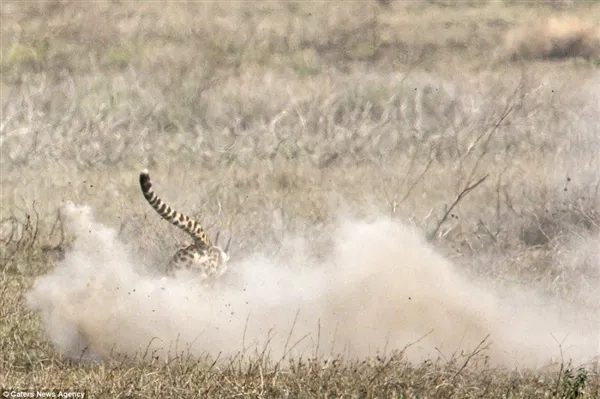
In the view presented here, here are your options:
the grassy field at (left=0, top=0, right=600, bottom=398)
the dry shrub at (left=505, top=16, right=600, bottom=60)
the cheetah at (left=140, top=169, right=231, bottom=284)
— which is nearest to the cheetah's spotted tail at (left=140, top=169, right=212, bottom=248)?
the cheetah at (left=140, top=169, right=231, bottom=284)

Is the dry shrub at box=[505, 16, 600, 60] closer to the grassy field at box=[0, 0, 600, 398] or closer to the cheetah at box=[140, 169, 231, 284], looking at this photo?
the grassy field at box=[0, 0, 600, 398]

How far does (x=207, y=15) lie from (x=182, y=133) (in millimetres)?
4657

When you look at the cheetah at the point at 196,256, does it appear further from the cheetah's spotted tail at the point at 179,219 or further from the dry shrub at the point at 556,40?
the dry shrub at the point at 556,40

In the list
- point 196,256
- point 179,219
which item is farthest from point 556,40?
point 179,219

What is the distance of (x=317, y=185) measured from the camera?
763 inches

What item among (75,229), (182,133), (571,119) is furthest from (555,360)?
(182,133)

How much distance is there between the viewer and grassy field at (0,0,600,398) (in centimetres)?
1101

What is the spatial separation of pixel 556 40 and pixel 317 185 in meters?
5.19

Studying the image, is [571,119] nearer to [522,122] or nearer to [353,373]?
[522,122]

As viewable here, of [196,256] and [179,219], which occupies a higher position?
[179,219]

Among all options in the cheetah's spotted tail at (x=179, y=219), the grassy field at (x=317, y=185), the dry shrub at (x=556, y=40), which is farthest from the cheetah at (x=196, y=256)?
the dry shrub at (x=556, y=40)

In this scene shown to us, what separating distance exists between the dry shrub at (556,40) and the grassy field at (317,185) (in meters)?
0.05

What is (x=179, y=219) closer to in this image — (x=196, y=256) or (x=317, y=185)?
(x=196, y=256)

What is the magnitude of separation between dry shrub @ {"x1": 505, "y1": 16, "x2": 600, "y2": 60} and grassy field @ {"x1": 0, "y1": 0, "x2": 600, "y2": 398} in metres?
0.05
